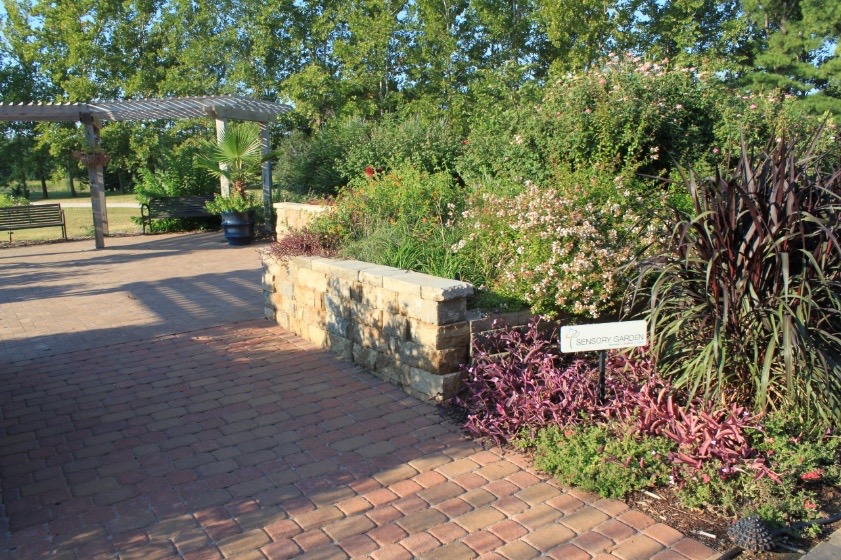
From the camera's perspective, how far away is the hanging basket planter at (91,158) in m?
13.5

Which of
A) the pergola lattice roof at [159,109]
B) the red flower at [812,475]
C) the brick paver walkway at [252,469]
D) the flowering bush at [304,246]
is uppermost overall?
the pergola lattice roof at [159,109]

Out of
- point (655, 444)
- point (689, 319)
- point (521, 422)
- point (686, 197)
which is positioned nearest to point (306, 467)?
point (521, 422)

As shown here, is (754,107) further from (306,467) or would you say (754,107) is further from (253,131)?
(253,131)

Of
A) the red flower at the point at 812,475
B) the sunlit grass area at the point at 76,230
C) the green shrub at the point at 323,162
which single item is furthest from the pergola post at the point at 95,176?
the red flower at the point at 812,475

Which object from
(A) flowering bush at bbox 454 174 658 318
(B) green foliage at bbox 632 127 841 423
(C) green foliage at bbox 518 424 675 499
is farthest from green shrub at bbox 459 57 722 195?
(C) green foliage at bbox 518 424 675 499

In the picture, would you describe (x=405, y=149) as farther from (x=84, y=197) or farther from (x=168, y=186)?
(x=84, y=197)

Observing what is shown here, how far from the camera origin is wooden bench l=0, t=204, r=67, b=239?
1353 centimetres

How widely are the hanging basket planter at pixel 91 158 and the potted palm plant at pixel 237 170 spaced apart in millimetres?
1828

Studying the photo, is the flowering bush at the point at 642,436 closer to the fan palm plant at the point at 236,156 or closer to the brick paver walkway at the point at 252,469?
the brick paver walkway at the point at 252,469

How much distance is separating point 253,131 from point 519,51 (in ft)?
38.1

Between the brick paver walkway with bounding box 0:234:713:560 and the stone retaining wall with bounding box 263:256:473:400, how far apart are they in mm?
170

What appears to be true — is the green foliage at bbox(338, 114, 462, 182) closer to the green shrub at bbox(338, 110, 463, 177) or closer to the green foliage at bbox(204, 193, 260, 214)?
the green shrub at bbox(338, 110, 463, 177)

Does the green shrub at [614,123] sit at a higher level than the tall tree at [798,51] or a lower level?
lower

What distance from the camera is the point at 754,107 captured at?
904cm
